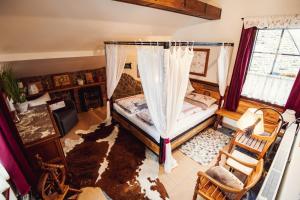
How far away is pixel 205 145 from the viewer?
3041mm

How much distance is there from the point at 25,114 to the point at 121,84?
8.36ft

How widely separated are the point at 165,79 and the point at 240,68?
2.07 metres

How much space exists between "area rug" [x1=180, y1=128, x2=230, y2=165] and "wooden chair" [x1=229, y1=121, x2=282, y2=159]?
424mm

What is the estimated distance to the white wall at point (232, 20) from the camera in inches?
97.8

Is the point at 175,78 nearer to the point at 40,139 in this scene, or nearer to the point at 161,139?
the point at 161,139

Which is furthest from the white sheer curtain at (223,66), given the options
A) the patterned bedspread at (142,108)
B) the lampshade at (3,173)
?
the lampshade at (3,173)

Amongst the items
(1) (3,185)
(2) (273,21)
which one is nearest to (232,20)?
(2) (273,21)

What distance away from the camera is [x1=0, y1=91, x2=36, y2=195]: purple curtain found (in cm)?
123

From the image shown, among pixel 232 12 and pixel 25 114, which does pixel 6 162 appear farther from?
pixel 232 12

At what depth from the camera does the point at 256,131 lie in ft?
6.77

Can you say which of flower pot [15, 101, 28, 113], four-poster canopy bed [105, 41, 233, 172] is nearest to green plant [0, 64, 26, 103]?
flower pot [15, 101, 28, 113]

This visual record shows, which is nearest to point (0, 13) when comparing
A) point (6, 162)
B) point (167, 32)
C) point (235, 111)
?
point (6, 162)

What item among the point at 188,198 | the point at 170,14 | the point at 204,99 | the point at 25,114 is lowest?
the point at 188,198

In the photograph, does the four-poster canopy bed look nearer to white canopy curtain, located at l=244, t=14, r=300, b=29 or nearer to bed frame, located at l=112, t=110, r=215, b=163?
bed frame, located at l=112, t=110, r=215, b=163
